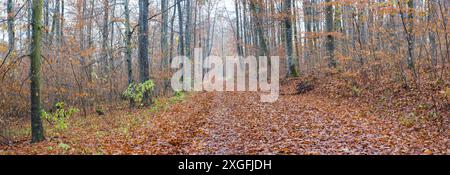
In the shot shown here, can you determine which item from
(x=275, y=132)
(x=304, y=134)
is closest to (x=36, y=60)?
(x=275, y=132)

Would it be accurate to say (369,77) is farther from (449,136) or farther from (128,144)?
(128,144)

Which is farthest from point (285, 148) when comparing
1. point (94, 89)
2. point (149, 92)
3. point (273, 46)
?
point (273, 46)

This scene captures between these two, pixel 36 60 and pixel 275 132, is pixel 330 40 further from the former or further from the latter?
pixel 36 60

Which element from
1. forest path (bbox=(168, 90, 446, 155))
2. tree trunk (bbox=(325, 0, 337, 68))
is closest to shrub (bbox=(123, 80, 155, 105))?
forest path (bbox=(168, 90, 446, 155))

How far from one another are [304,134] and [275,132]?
0.82 m

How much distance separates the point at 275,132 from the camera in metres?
9.42

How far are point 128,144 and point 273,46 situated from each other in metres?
31.9

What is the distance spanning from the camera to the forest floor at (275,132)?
7.61 meters

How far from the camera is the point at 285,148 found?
7.56 m

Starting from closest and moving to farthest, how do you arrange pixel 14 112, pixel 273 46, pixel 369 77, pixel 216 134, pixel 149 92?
pixel 216 134, pixel 14 112, pixel 369 77, pixel 149 92, pixel 273 46

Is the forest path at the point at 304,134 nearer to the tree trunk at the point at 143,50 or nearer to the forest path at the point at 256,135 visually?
the forest path at the point at 256,135
